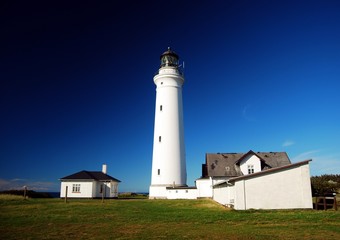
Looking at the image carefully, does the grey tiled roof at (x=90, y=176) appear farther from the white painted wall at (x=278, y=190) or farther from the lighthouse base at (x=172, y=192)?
the white painted wall at (x=278, y=190)

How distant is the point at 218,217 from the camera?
1609 centimetres

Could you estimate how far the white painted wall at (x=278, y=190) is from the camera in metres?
19.3

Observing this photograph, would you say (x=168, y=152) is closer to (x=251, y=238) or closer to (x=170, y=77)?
(x=170, y=77)

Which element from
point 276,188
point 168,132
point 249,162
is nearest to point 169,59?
point 168,132

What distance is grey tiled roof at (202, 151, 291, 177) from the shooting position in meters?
34.8

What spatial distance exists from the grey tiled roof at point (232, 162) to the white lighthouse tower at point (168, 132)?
3583 millimetres

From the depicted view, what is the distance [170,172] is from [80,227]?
21475mm

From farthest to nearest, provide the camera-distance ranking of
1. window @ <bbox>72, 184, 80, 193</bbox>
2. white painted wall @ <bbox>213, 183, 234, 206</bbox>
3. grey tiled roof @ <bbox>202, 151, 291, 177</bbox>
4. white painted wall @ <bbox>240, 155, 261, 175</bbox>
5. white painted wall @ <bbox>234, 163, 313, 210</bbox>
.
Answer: window @ <bbox>72, 184, 80, 193</bbox> → white painted wall @ <bbox>240, 155, 261, 175</bbox> → grey tiled roof @ <bbox>202, 151, 291, 177</bbox> → white painted wall @ <bbox>213, 183, 234, 206</bbox> → white painted wall @ <bbox>234, 163, 313, 210</bbox>

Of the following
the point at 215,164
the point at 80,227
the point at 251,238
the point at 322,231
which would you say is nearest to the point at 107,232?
the point at 80,227

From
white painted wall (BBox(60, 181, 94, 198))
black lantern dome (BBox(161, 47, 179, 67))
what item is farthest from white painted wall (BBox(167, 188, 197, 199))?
black lantern dome (BBox(161, 47, 179, 67))

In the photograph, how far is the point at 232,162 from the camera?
36.1 meters

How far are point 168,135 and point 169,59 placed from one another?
33.4 ft

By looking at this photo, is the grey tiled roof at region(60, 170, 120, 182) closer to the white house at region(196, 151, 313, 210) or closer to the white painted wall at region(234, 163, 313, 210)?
the white house at region(196, 151, 313, 210)

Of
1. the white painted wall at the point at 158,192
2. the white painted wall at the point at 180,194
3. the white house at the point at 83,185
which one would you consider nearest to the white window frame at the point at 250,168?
the white painted wall at the point at 180,194
